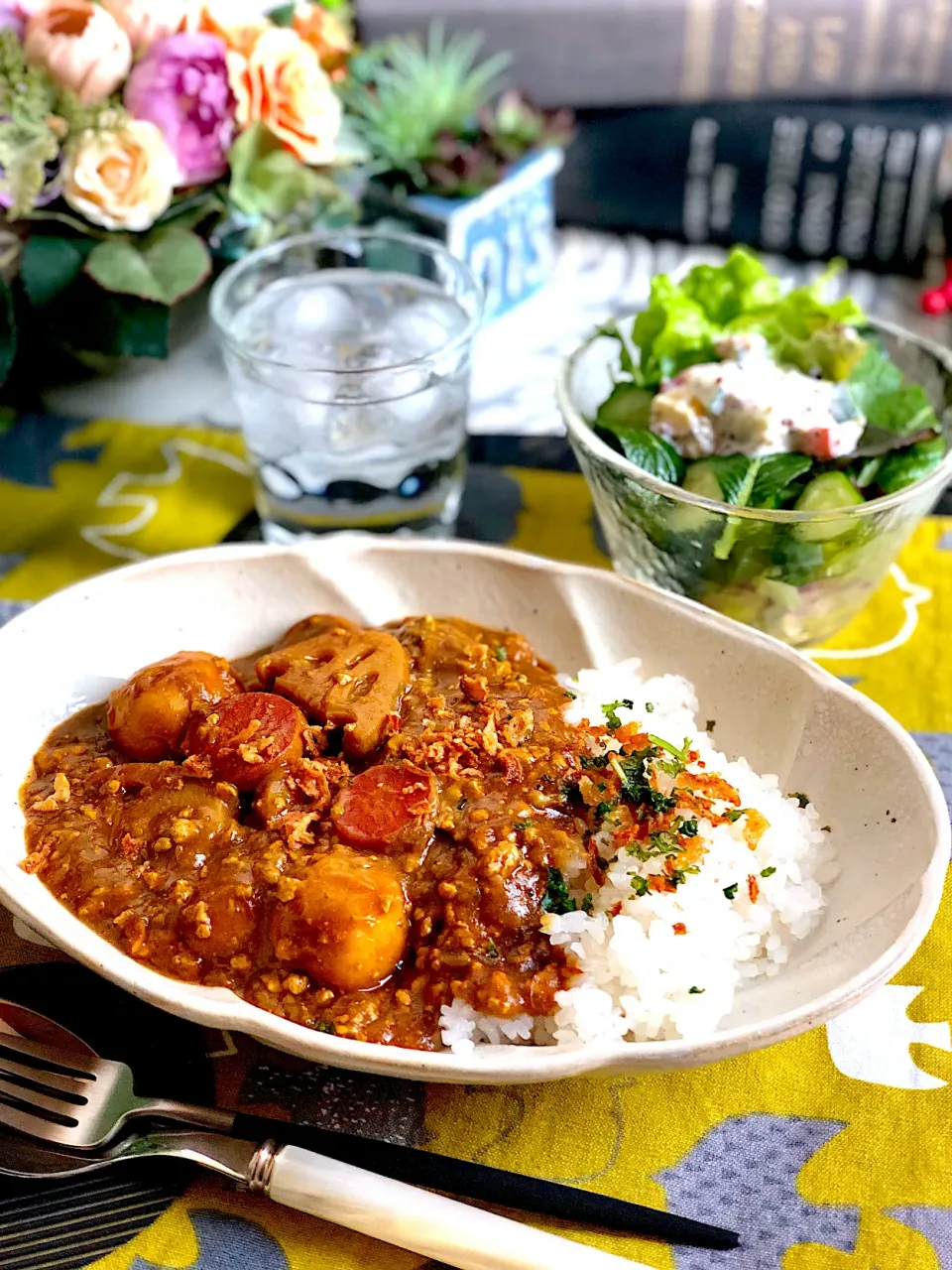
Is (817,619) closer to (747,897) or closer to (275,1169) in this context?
(747,897)

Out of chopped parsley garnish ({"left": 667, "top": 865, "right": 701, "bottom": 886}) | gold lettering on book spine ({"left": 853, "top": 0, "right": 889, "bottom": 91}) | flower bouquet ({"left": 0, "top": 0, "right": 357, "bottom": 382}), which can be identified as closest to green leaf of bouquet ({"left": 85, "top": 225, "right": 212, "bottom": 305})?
flower bouquet ({"left": 0, "top": 0, "right": 357, "bottom": 382})

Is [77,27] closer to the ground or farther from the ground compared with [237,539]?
farther from the ground

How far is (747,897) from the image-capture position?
1.76m

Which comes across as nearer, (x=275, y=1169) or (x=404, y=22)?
(x=275, y=1169)

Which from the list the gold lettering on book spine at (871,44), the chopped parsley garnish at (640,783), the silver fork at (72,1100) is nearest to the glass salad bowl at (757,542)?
the chopped parsley garnish at (640,783)

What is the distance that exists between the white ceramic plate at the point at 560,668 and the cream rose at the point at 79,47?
1206mm

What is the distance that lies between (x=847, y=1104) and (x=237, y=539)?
1.80m

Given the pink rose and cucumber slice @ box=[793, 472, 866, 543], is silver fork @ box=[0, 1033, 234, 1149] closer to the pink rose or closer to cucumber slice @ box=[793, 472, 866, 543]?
cucumber slice @ box=[793, 472, 866, 543]

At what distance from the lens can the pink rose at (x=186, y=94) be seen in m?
2.73

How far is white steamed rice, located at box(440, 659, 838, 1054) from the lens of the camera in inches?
63.5

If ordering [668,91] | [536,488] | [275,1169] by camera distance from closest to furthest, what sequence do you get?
[275,1169], [536,488], [668,91]

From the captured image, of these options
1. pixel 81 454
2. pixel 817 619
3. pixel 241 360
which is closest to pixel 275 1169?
pixel 817 619

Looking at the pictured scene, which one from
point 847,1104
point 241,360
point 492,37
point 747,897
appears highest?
point 492,37

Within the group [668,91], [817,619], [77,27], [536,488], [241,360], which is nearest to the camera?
[817,619]
